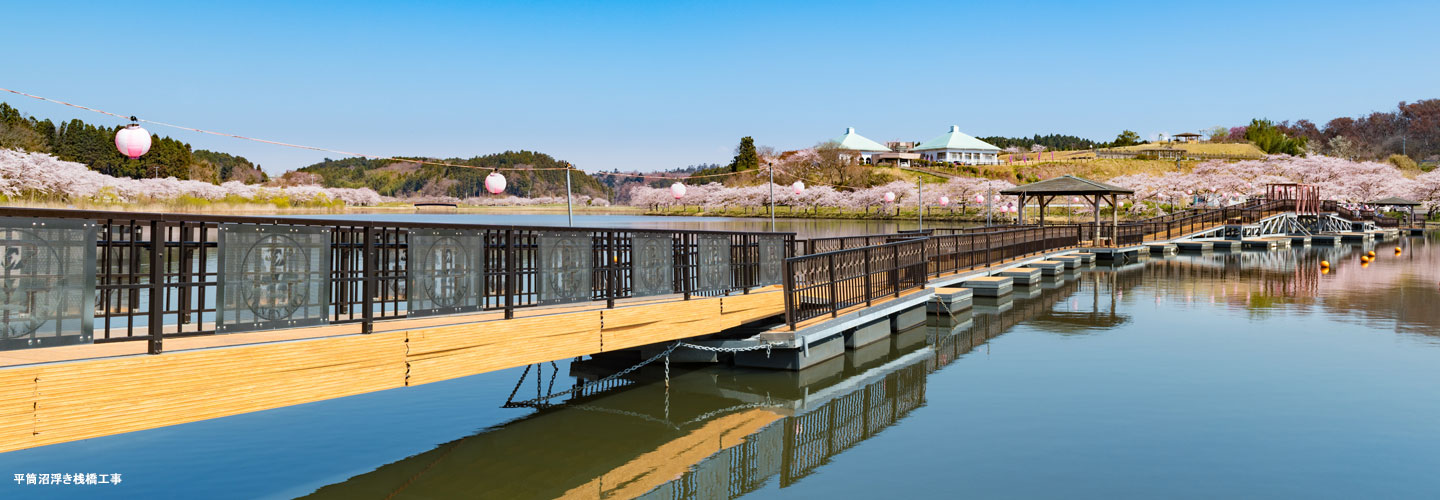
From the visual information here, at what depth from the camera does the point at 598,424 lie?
1043cm

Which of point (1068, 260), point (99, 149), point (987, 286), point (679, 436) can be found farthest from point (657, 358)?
point (99, 149)

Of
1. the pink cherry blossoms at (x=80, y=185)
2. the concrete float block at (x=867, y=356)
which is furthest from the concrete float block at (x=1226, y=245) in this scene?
the pink cherry blossoms at (x=80, y=185)

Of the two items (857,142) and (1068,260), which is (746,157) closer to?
(857,142)

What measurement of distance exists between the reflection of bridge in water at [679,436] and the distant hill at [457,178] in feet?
415

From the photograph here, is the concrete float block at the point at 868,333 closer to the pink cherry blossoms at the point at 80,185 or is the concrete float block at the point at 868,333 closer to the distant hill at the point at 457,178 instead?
the pink cherry blossoms at the point at 80,185

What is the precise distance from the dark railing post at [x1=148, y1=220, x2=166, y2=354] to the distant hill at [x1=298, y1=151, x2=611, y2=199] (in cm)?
13151

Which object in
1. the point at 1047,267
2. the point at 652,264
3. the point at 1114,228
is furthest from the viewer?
the point at 1114,228

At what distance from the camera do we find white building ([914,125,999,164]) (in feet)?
419

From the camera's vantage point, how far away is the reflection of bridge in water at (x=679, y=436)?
319 inches

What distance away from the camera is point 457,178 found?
148625 mm

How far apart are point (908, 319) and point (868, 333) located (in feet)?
7.93

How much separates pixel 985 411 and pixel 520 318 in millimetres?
6224

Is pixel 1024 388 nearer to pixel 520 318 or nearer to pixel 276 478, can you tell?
pixel 520 318

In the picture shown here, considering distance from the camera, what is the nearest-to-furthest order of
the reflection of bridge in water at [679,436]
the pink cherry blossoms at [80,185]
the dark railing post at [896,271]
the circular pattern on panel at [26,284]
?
1. the circular pattern on panel at [26,284]
2. the reflection of bridge in water at [679,436]
3. the dark railing post at [896,271]
4. the pink cherry blossoms at [80,185]
